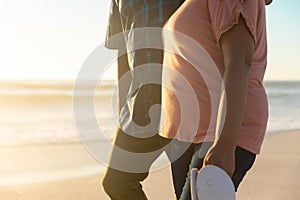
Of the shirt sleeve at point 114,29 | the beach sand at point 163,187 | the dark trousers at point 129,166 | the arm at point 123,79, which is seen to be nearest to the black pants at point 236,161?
the dark trousers at point 129,166

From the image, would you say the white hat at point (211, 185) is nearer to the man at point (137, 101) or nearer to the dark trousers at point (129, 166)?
the man at point (137, 101)

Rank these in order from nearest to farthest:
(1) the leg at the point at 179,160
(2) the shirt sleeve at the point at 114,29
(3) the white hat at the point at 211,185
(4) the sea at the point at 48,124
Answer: (3) the white hat at the point at 211,185 < (1) the leg at the point at 179,160 < (2) the shirt sleeve at the point at 114,29 < (4) the sea at the point at 48,124

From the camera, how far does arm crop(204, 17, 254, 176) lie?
62.9 inches

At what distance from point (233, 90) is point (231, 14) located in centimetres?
23

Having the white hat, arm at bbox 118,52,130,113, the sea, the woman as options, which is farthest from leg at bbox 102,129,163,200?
the white hat

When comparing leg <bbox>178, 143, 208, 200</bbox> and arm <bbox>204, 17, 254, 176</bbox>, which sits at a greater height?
arm <bbox>204, 17, 254, 176</bbox>

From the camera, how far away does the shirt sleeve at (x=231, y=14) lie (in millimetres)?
1609

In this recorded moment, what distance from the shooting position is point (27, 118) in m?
8.72

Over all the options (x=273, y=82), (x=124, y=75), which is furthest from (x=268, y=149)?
(x=273, y=82)

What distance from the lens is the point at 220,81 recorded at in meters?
1.74

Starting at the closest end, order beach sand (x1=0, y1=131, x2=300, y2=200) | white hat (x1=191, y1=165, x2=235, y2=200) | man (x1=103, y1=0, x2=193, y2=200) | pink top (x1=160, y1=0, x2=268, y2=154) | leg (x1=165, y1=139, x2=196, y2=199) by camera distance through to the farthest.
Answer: white hat (x1=191, y1=165, x2=235, y2=200) < pink top (x1=160, y1=0, x2=268, y2=154) < leg (x1=165, y1=139, x2=196, y2=199) < man (x1=103, y1=0, x2=193, y2=200) < beach sand (x1=0, y1=131, x2=300, y2=200)

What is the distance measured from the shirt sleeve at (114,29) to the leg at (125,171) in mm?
400

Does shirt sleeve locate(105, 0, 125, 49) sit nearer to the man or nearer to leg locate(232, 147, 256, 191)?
the man

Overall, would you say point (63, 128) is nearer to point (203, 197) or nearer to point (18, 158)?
point (18, 158)
